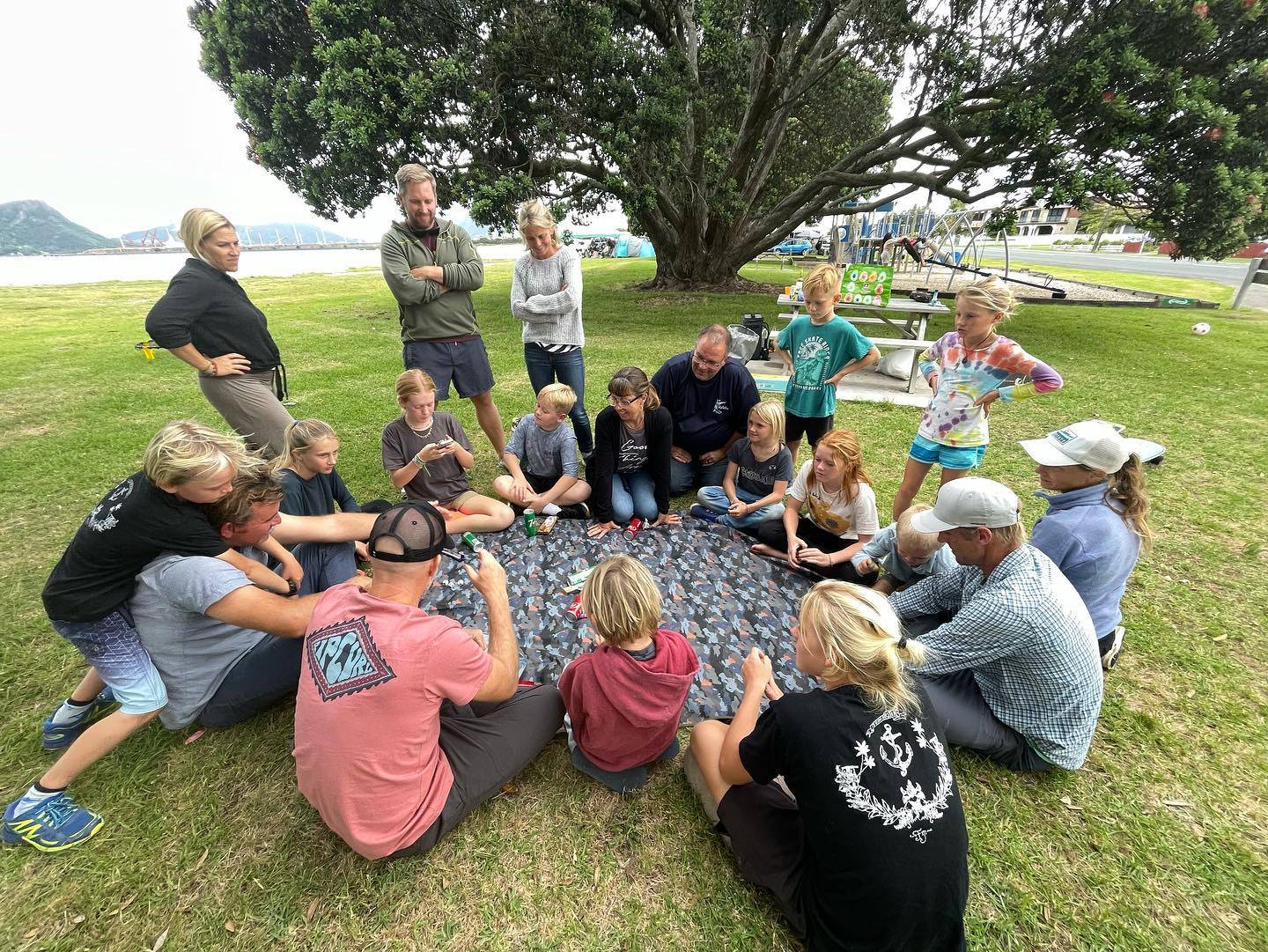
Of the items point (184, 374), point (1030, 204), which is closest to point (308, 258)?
point (184, 374)

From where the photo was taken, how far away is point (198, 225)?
328 centimetres

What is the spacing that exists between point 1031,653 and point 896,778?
97 centimetres

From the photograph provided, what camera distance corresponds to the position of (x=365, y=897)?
1887 mm

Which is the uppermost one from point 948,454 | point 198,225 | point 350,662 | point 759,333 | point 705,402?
point 198,225

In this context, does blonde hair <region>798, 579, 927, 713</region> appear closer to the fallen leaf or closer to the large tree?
the fallen leaf

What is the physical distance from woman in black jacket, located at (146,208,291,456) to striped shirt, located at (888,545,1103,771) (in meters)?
4.15

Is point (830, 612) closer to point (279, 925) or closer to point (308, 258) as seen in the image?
point (279, 925)

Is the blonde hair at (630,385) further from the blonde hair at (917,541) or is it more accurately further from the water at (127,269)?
the water at (127,269)

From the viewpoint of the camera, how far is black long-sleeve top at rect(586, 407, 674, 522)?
395cm

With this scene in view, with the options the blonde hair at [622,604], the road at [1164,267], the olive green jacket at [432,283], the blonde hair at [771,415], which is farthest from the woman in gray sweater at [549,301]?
the road at [1164,267]

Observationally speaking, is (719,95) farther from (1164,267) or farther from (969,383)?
(1164,267)

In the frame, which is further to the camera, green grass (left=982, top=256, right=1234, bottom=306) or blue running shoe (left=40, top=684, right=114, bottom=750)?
green grass (left=982, top=256, right=1234, bottom=306)

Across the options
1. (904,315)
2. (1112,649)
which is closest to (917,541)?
(1112,649)

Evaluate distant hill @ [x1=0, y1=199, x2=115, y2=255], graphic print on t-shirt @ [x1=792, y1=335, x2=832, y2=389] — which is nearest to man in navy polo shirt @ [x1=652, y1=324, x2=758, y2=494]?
graphic print on t-shirt @ [x1=792, y1=335, x2=832, y2=389]
